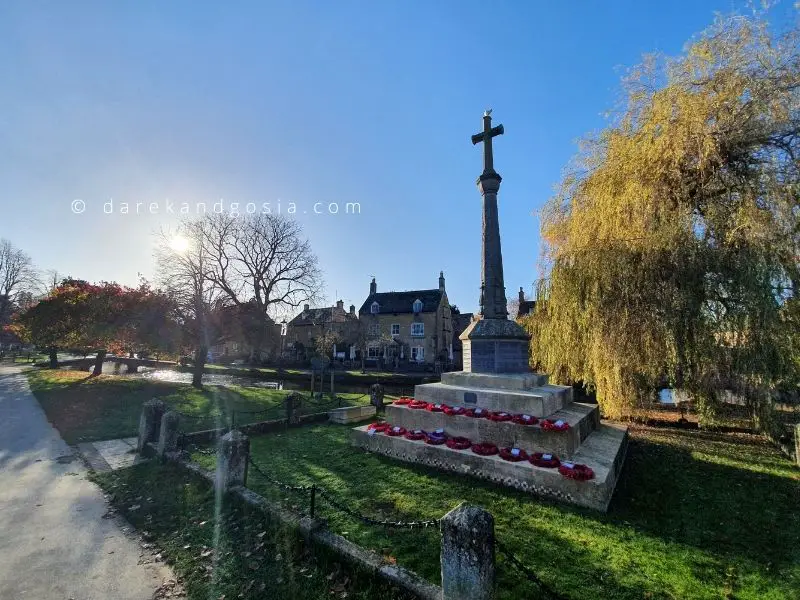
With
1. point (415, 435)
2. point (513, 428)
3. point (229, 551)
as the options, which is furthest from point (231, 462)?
point (513, 428)

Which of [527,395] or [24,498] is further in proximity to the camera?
[527,395]

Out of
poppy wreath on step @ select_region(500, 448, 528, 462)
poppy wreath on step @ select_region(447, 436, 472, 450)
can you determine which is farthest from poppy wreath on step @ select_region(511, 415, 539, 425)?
poppy wreath on step @ select_region(447, 436, 472, 450)

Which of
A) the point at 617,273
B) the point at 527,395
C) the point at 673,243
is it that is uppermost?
the point at 673,243

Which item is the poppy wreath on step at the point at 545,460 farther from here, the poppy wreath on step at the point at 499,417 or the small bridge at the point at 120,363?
the small bridge at the point at 120,363

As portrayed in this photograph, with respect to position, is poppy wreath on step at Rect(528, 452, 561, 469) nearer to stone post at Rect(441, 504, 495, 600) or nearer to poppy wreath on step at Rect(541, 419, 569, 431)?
poppy wreath on step at Rect(541, 419, 569, 431)

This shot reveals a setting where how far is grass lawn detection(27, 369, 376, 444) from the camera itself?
41.1ft

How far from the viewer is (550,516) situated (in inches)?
239

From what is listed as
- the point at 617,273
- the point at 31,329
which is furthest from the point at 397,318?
the point at 617,273

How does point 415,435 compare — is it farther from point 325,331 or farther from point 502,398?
point 325,331

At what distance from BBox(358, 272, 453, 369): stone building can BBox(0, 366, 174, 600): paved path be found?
33331mm

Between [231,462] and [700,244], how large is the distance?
13024mm

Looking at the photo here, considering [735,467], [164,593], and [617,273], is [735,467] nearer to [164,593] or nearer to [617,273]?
[617,273]

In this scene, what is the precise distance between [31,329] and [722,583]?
98.5 ft

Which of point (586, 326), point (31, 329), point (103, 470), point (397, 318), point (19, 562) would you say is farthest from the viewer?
point (397, 318)
